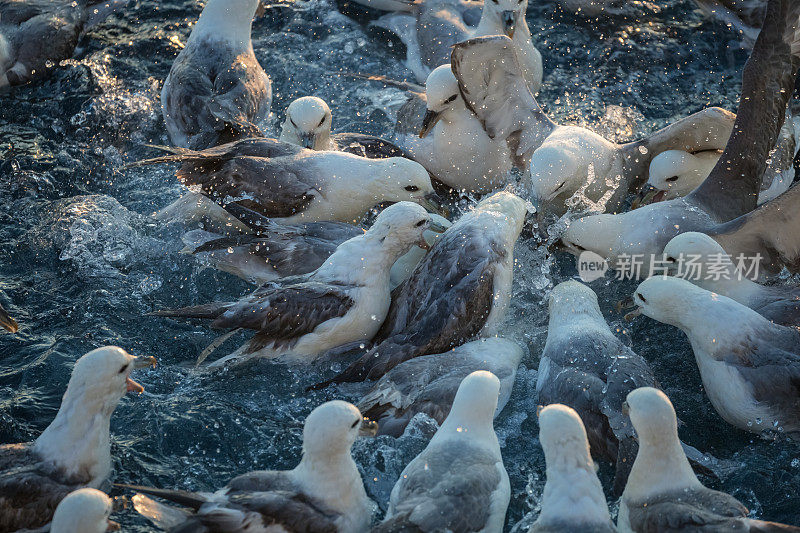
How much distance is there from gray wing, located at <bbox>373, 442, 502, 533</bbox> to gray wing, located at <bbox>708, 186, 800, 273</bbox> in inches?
95.0

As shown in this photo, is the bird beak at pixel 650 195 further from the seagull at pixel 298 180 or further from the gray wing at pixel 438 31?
the gray wing at pixel 438 31

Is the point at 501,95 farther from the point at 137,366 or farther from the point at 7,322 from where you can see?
the point at 7,322

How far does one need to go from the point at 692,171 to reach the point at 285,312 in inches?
126

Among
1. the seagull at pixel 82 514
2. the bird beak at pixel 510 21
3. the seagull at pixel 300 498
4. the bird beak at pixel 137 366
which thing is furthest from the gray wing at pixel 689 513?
the bird beak at pixel 510 21

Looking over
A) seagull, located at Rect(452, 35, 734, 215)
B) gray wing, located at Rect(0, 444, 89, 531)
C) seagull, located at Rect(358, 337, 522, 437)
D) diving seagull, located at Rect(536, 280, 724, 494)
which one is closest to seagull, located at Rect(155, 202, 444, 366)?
seagull, located at Rect(358, 337, 522, 437)

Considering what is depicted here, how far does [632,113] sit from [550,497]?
492 centimetres

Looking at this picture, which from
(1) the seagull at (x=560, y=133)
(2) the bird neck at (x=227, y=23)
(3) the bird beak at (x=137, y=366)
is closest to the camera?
(3) the bird beak at (x=137, y=366)

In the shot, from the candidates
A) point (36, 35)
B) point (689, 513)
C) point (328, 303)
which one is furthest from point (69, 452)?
point (36, 35)

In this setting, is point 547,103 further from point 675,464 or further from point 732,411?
point 675,464

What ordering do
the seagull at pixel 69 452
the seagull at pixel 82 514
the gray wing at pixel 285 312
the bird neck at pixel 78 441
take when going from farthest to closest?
the gray wing at pixel 285 312
the bird neck at pixel 78 441
the seagull at pixel 69 452
the seagull at pixel 82 514

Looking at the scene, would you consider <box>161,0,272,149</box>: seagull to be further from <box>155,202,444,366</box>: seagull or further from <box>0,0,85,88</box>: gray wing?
<box>155,202,444,366</box>: seagull

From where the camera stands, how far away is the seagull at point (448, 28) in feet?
24.4

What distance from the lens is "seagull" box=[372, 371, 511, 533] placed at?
383 centimetres

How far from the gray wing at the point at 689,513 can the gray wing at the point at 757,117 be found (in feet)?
8.49
